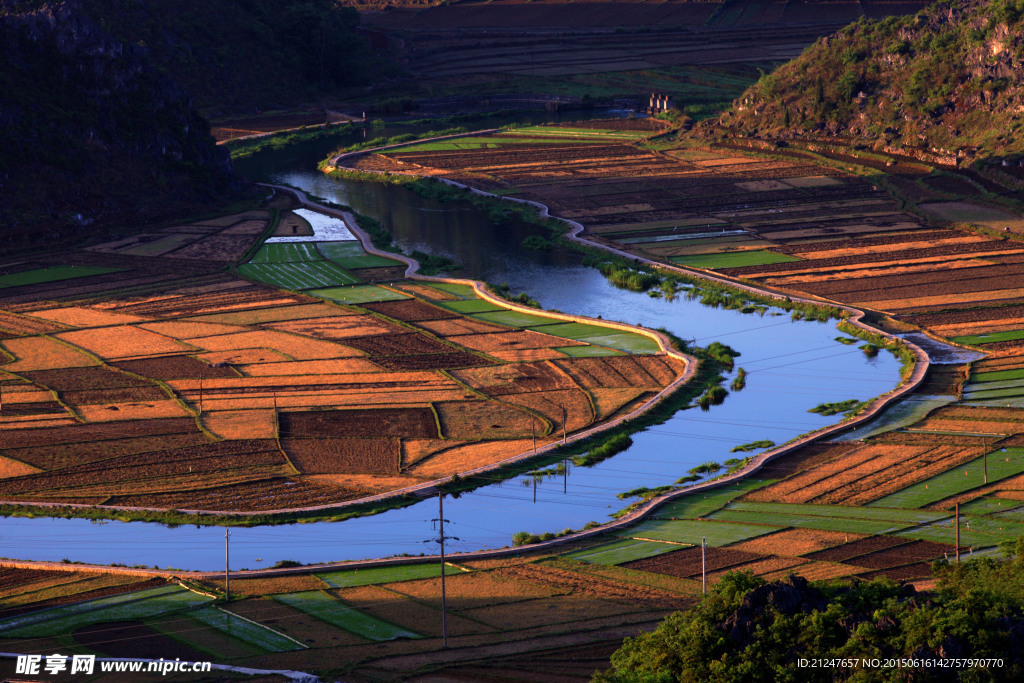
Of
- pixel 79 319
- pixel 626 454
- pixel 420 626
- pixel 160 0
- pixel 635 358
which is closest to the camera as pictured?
pixel 420 626

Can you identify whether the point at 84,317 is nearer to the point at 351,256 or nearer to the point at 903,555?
the point at 351,256

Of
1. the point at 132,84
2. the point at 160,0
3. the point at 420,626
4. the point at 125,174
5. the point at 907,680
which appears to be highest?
the point at 160,0

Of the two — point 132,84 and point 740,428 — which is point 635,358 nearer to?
Result: point 740,428

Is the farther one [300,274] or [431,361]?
[300,274]

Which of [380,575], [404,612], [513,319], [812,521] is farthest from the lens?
[513,319]

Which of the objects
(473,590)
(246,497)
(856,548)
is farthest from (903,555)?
(246,497)

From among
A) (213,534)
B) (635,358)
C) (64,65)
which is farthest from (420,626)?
(64,65)

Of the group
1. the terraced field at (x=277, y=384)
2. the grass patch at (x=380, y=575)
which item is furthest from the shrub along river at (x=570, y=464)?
the terraced field at (x=277, y=384)
